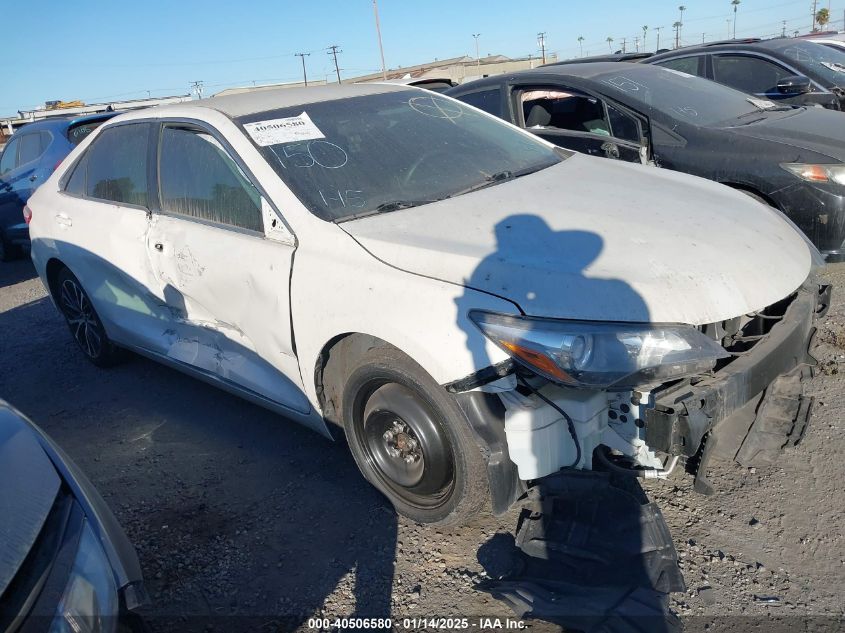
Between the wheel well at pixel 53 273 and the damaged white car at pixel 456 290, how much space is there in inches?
42.8

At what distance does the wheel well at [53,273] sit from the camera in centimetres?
486

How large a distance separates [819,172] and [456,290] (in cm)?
326

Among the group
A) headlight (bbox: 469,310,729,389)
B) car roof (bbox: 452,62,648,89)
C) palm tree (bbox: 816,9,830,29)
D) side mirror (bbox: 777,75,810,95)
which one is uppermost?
car roof (bbox: 452,62,648,89)

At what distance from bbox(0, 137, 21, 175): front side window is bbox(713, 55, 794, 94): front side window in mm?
8594

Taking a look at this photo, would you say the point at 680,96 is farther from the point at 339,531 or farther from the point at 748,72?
the point at 339,531

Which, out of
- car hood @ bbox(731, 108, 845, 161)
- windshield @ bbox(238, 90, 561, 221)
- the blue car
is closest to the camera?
windshield @ bbox(238, 90, 561, 221)

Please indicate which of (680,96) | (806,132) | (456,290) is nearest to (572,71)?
(680,96)

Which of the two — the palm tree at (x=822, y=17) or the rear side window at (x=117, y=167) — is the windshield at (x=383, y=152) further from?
the palm tree at (x=822, y=17)

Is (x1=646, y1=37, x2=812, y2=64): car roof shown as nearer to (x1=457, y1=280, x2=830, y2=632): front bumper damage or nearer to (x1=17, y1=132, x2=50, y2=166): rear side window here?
(x1=457, y1=280, x2=830, y2=632): front bumper damage

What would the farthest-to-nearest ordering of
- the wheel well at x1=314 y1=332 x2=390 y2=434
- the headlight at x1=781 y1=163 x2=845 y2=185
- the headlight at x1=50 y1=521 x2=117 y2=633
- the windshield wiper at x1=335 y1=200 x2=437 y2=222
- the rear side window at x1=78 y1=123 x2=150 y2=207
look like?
the headlight at x1=781 y1=163 x2=845 y2=185
the rear side window at x1=78 y1=123 x2=150 y2=207
the windshield wiper at x1=335 y1=200 x2=437 y2=222
the wheel well at x1=314 y1=332 x2=390 y2=434
the headlight at x1=50 y1=521 x2=117 y2=633

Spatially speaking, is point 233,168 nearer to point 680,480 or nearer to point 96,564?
point 96,564

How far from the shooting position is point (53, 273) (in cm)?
499

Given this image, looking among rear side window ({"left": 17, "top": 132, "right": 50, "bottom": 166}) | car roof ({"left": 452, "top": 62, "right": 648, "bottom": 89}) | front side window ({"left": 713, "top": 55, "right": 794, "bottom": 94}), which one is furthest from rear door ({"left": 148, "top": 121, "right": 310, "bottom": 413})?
Answer: front side window ({"left": 713, "top": 55, "right": 794, "bottom": 94})

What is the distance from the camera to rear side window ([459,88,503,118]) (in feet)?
19.4
